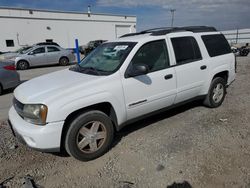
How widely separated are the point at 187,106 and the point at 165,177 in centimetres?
273

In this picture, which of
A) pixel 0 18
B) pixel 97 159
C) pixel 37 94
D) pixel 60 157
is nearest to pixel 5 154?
pixel 60 157

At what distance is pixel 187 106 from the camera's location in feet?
16.5

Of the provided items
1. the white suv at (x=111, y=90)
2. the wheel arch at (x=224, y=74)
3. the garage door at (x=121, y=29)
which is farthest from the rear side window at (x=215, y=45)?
the garage door at (x=121, y=29)

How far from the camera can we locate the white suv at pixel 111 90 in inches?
106

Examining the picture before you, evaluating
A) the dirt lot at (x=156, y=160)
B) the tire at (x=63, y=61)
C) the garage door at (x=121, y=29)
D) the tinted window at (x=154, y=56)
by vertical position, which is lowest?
the dirt lot at (x=156, y=160)

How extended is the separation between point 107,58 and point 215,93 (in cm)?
275

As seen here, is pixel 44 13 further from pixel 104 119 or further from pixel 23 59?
pixel 104 119

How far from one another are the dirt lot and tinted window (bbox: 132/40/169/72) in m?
1.26

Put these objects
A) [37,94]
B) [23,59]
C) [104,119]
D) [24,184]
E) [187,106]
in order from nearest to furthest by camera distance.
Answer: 1. [24,184]
2. [37,94]
3. [104,119]
4. [187,106]
5. [23,59]

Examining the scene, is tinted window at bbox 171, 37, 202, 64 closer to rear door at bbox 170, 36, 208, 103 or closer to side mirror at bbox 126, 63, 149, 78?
rear door at bbox 170, 36, 208, 103

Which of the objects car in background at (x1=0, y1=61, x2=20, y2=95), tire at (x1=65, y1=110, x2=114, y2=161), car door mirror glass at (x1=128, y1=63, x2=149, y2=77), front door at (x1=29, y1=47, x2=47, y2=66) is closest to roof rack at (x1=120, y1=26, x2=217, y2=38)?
car door mirror glass at (x1=128, y1=63, x2=149, y2=77)

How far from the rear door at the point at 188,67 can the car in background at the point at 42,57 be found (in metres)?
12.1

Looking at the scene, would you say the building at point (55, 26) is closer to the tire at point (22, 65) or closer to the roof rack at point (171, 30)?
the tire at point (22, 65)

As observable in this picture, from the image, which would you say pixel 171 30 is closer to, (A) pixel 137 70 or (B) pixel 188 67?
(B) pixel 188 67
